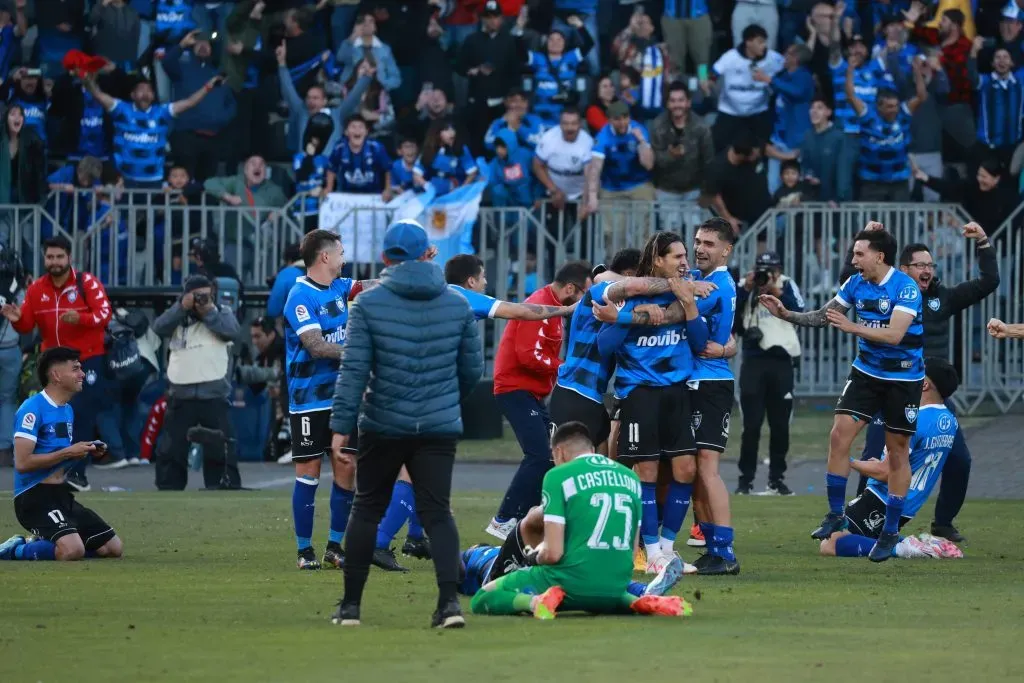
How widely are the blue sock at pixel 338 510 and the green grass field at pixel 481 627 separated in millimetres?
333

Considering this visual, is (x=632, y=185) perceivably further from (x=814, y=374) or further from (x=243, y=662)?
(x=243, y=662)

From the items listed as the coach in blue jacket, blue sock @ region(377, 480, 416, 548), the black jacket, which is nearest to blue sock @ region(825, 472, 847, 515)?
the black jacket

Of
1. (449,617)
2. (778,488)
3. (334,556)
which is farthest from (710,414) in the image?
(778,488)

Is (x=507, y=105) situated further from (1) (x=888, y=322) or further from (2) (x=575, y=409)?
(2) (x=575, y=409)

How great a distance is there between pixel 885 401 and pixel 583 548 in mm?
4339

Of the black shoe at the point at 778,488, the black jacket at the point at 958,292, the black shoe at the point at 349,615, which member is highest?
the black jacket at the point at 958,292

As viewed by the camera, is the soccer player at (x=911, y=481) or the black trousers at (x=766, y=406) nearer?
the soccer player at (x=911, y=481)

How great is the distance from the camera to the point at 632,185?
23094 mm

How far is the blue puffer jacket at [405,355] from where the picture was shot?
29.3ft

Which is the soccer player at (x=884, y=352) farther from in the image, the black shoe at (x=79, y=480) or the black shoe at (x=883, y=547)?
the black shoe at (x=79, y=480)

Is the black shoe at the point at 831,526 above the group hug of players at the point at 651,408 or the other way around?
the other way around

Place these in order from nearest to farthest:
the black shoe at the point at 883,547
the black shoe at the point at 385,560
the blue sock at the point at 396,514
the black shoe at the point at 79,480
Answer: the black shoe at the point at 385,560, the blue sock at the point at 396,514, the black shoe at the point at 883,547, the black shoe at the point at 79,480

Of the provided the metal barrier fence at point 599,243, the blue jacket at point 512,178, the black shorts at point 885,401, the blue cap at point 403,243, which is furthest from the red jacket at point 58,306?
the blue cap at point 403,243

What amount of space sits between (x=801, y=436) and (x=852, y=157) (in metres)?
3.78
